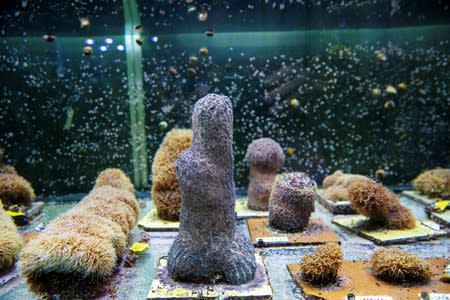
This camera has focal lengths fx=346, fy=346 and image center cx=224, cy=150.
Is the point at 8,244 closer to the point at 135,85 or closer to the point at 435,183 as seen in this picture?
the point at 135,85

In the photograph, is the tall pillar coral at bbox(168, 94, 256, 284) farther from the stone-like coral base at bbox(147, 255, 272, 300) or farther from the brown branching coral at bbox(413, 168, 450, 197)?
the brown branching coral at bbox(413, 168, 450, 197)

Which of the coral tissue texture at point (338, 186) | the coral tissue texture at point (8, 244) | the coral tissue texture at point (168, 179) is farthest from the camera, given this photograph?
the coral tissue texture at point (338, 186)

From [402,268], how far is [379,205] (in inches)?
54.6

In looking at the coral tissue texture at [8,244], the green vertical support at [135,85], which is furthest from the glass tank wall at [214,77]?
the coral tissue texture at [8,244]

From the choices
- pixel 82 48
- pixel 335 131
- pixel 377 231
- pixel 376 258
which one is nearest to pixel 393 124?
pixel 335 131

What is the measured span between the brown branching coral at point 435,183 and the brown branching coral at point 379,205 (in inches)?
74.8

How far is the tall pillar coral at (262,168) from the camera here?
220 inches

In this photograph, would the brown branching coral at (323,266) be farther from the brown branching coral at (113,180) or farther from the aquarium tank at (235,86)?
the brown branching coral at (113,180)

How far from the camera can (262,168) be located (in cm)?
568

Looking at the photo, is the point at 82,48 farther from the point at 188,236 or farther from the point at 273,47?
the point at 188,236

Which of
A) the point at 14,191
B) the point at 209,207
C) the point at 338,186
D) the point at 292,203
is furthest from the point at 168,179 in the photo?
the point at 338,186

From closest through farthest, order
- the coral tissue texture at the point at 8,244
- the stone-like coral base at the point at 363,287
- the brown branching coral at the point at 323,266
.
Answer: the stone-like coral base at the point at 363,287 < the brown branching coral at the point at 323,266 < the coral tissue texture at the point at 8,244

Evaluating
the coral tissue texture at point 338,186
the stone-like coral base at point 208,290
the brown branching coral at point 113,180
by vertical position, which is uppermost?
the brown branching coral at point 113,180

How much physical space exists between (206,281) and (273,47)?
579cm
